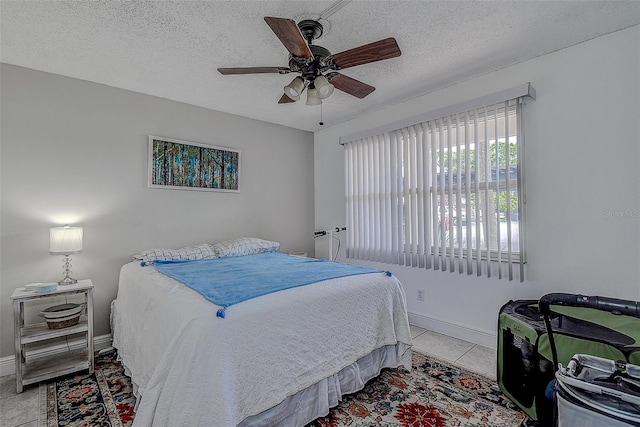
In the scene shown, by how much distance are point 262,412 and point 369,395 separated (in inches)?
32.7

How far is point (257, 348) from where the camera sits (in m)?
1.43

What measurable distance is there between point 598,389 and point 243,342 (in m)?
1.42

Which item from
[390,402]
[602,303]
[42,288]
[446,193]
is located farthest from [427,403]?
[42,288]

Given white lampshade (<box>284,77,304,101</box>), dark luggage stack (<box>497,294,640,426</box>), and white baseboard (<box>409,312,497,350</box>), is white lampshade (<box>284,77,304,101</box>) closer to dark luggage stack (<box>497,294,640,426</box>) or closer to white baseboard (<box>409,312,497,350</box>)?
dark luggage stack (<box>497,294,640,426</box>)

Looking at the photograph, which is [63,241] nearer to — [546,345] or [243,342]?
[243,342]

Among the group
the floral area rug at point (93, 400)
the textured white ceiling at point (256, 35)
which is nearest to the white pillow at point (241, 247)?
the floral area rug at point (93, 400)

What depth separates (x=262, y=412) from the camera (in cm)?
144

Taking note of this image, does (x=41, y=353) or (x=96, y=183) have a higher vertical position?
(x=96, y=183)

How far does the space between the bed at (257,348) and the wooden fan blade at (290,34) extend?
4.61ft

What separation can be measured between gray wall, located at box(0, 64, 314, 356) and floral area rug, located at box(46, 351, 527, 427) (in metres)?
0.88

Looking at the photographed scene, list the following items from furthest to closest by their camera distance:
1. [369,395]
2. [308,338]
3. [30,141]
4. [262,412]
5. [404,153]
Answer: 1. [404,153]
2. [30,141]
3. [369,395]
4. [308,338]
5. [262,412]

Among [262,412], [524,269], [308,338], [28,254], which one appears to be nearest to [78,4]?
[28,254]

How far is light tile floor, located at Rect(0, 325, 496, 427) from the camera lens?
1781 mm

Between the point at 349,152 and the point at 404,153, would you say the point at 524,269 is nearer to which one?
the point at 404,153
